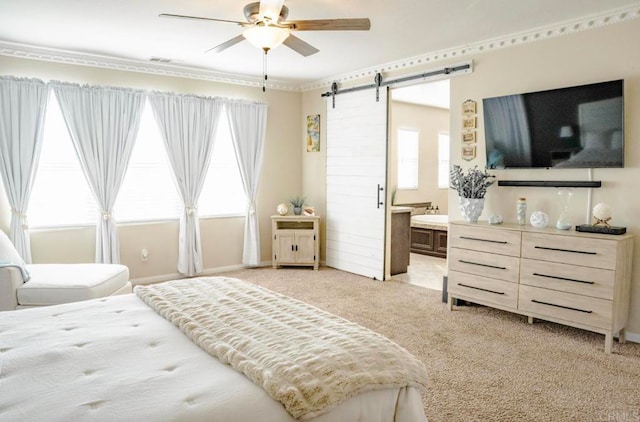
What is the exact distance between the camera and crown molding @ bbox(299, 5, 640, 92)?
3450mm

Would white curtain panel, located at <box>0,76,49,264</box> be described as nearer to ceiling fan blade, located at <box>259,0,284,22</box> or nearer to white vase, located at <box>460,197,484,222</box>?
ceiling fan blade, located at <box>259,0,284,22</box>

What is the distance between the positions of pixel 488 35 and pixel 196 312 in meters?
3.58

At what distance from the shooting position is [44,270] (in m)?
3.77

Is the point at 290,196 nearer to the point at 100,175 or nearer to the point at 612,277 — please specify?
the point at 100,175

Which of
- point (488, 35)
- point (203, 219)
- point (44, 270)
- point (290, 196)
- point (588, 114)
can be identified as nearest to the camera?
point (588, 114)

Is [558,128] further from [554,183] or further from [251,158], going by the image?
[251,158]

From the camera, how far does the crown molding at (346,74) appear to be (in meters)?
3.58

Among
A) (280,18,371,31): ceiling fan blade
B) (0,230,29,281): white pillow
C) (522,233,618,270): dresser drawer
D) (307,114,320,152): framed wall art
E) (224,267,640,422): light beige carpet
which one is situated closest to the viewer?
(224,267,640,422): light beige carpet

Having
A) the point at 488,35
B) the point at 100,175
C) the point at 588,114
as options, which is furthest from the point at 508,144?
the point at 100,175

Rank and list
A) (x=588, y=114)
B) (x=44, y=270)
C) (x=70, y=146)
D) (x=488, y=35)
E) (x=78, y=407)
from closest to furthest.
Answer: (x=78, y=407)
(x=588, y=114)
(x=44, y=270)
(x=488, y=35)
(x=70, y=146)

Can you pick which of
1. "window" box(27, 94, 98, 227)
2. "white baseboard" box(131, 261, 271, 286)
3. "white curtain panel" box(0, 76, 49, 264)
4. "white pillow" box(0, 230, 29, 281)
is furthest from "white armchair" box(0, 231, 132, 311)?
"white baseboard" box(131, 261, 271, 286)

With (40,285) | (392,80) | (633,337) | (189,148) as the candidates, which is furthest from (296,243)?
(633,337)

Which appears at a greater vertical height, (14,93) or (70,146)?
(14,93)

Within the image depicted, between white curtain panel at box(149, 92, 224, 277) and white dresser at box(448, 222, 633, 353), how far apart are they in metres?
3.11
